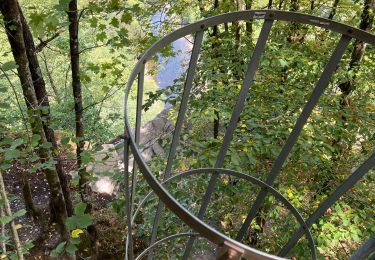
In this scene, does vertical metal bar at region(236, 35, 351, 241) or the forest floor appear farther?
the forest floor

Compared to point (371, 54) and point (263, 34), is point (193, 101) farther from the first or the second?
point (371, 54)

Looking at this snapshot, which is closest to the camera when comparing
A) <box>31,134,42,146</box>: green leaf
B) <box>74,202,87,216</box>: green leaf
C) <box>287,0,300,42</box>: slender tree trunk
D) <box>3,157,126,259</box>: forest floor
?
<box>74,202,87,216</box>: green leaf

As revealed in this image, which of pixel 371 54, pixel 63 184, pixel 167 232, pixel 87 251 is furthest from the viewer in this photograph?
pixel 87 251

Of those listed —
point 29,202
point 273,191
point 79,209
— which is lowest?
point 79,209

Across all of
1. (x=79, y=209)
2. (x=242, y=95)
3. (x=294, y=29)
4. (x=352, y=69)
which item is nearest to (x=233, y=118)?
(x=242, y=95)

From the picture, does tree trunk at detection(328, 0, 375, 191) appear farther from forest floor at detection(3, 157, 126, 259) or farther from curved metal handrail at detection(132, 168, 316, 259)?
forest floor at detection(3, 157, 126, 259)

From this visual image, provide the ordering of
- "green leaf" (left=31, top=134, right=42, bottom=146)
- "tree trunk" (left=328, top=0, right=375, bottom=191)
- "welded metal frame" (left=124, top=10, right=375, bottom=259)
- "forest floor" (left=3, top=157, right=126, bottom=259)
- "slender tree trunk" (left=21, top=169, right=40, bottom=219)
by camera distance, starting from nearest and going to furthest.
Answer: "welded metal frame" (left=124, top=10, right=375, bottom=259)
"green leaf" (left=31, top=134, right=42, bottom=146)
"tree trunk" (left=328, top=0, right=375, bottom=191)
"forest floor" (left=3, top=157, right=126, bottom=259)
"slender tree trunk" (left=21, top=169, right=40, bottom=219)

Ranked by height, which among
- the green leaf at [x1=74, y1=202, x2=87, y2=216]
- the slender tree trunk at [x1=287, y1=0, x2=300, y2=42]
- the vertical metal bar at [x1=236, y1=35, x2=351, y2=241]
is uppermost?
the slender tree trunk at [x1=287, y1=0, x2=300, y2=42]

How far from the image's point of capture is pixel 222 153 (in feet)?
7.80

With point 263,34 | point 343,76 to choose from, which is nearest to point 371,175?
point 343,76

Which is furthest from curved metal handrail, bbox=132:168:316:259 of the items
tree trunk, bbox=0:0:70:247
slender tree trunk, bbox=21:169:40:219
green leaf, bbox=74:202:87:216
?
slender tree trunk, bbox=21:169:40:219

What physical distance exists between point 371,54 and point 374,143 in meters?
1.56

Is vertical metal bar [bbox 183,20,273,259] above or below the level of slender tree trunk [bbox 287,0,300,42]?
below

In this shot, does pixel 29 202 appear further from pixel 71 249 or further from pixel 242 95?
pixel 242 95
